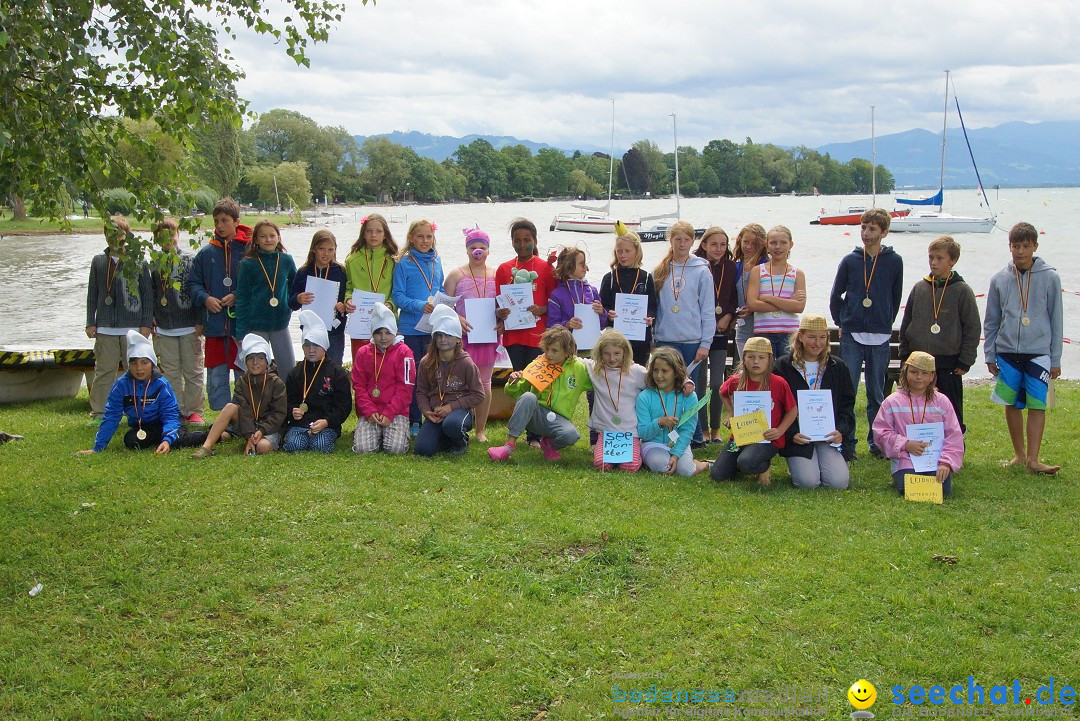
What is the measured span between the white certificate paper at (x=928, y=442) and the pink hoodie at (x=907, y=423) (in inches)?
1.9

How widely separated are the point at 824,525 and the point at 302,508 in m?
3.74

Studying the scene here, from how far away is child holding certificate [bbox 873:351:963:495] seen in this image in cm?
683

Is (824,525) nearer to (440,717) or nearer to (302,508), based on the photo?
(440,717)

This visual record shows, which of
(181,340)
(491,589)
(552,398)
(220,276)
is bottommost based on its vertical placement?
(491,589)

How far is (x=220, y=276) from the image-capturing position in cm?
889

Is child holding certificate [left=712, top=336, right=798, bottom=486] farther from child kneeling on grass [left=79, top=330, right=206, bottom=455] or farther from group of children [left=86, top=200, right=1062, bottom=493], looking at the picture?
child kneeling on grass [left=79, top=330, right=206, bottom=455]

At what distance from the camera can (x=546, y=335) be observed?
7801 mm

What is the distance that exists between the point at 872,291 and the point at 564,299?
9.57 feet

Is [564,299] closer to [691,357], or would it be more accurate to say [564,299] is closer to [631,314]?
[631,314]

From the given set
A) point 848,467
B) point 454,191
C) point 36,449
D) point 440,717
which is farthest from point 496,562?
point 454,191

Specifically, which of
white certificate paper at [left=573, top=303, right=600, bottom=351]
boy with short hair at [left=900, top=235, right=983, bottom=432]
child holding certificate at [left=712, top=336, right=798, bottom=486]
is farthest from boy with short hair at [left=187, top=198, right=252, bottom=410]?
boy with short hair at [left=900, top=235, right=983, bottom=432]

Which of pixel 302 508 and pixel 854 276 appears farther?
pixel 854 276

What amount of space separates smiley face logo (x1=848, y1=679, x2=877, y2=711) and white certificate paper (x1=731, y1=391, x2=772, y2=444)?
128 inches

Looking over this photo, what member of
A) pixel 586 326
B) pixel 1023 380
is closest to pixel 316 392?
pixel 586 326
